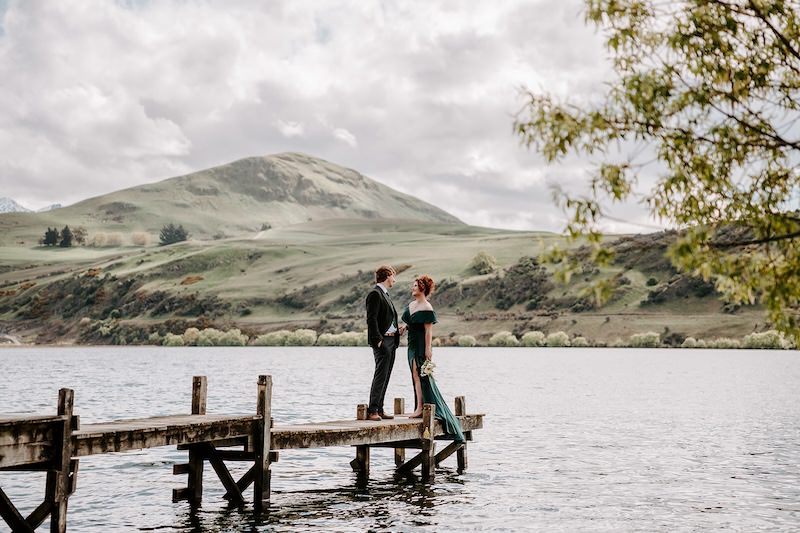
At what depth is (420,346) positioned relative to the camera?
20.6m

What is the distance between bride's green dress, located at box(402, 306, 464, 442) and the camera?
20141 millimetres

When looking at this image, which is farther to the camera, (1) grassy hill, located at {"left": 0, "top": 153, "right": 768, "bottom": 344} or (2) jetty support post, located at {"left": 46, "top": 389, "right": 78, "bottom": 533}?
(1) grassy hill, located at {"left": 0, "top": 153, "right": 768, "bottom": 344}

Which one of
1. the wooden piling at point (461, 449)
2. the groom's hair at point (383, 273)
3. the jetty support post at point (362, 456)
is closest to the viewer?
the groom's hair at point (383, 273)

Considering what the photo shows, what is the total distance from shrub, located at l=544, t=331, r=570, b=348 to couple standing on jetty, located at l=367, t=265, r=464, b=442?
101m

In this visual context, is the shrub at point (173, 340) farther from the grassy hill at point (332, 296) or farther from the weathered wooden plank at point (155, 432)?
the weathered wooden plank at point (155, 432)

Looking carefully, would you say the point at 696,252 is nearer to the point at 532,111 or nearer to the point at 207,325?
the point at 532,111

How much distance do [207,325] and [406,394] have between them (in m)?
105

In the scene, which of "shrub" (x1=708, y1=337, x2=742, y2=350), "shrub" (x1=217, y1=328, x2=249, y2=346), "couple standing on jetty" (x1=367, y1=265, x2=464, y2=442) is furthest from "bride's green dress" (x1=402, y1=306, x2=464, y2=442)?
"shrub" (x1=217, y1=328, x2=249, y2=346)

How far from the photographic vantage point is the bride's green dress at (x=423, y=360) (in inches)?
793

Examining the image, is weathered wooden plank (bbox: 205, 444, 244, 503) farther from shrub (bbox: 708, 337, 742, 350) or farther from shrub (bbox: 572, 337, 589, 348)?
shrub (bbox: 572, 337, 589, 348)

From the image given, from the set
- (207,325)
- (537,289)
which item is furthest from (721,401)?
(207,325)

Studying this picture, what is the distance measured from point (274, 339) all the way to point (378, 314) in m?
121

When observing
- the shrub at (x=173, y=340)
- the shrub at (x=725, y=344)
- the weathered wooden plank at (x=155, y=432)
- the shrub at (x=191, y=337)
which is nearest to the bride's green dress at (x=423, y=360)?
the weathered wooden plank at (x=155, y=432)

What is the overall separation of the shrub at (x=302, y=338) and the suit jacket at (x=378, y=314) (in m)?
116
